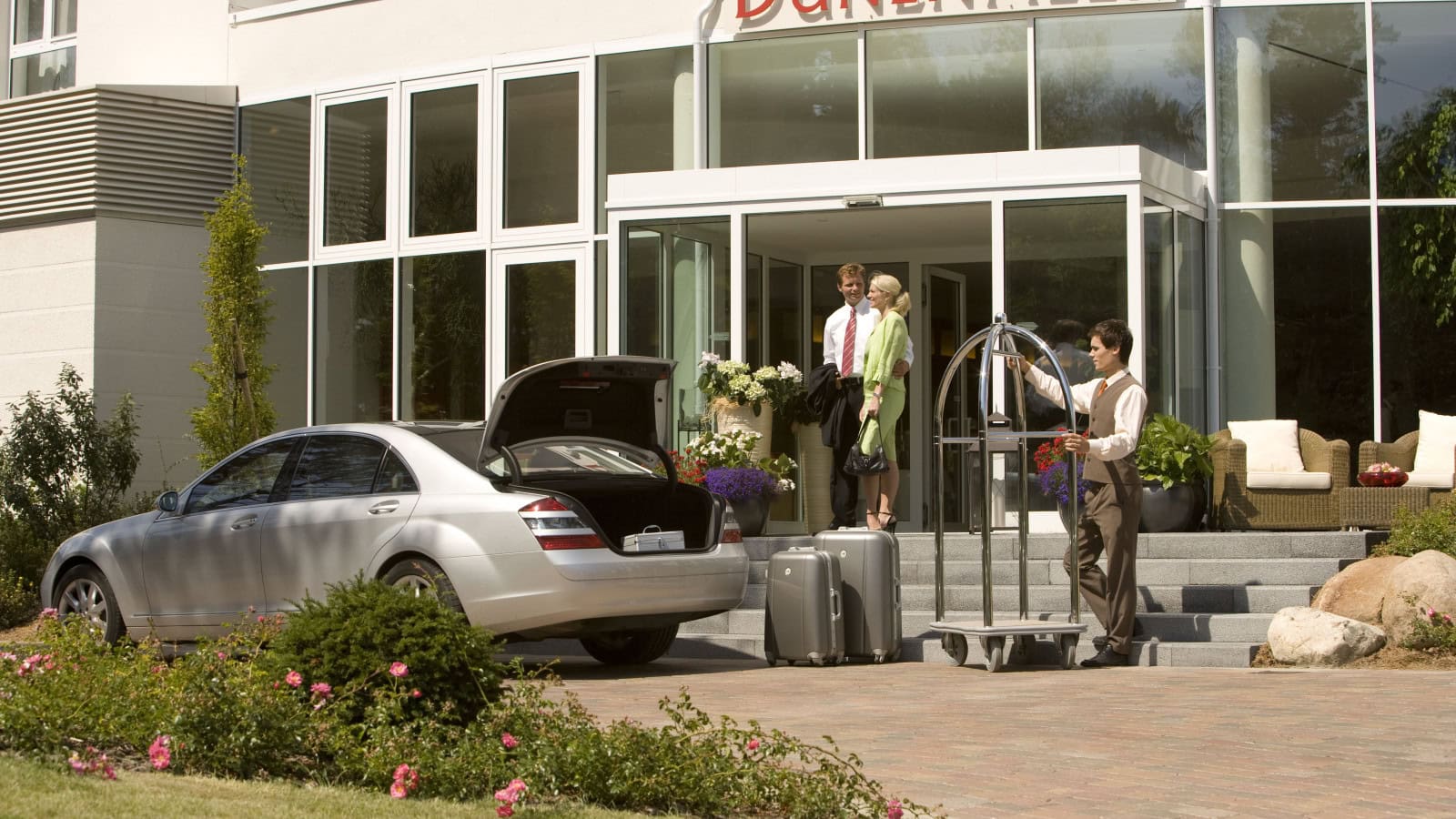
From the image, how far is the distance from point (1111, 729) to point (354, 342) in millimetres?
13079

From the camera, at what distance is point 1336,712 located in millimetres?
8078

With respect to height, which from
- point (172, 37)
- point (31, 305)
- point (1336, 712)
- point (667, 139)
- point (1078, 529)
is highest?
point (172, 37)

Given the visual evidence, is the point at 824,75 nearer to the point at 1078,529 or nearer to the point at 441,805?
the point at 1078,529

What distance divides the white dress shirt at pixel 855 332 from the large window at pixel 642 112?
4275mm

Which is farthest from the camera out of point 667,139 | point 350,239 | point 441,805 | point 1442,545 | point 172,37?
point 172,37

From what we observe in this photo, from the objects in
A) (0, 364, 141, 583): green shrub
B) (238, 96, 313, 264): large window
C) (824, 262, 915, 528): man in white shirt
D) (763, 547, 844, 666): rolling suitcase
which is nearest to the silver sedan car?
(763, 547, 844, 666): rolling suitcase

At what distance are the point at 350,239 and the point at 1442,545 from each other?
1159cm

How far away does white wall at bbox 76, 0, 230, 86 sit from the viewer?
66.3ft

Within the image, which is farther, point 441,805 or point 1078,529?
point 1078,529

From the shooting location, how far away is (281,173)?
19.6 metres

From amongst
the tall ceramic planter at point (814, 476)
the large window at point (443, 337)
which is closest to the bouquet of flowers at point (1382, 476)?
the tall ceramic planter at point (814, 476)

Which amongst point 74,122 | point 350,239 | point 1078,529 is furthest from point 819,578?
point 74,122

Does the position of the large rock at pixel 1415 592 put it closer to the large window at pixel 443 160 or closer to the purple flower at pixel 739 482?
the purple flower at pixel 739 482

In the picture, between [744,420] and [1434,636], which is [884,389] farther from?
[1434,636]
